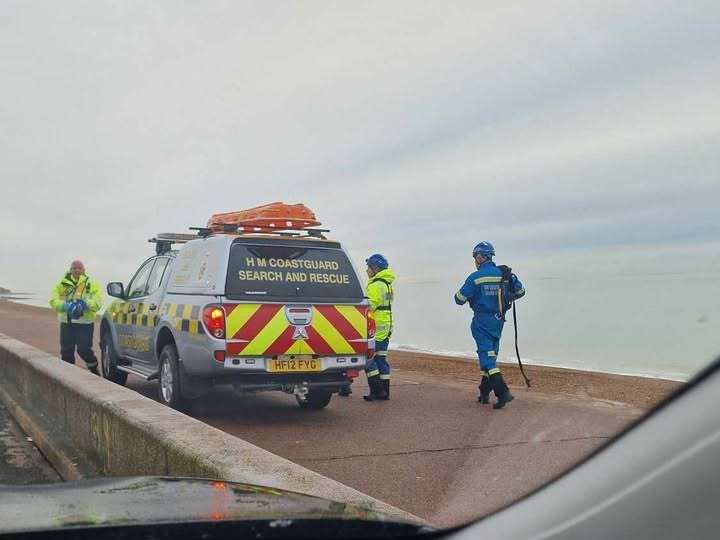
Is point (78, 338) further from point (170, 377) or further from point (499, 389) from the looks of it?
point (499, 389)

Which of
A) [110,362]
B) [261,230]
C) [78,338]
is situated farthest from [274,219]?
[78,338]

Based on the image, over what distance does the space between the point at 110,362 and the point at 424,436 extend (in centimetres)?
561

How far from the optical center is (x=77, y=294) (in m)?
12.1

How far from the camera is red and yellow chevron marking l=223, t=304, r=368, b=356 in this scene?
7.73m

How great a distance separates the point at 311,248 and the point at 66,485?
5756mm

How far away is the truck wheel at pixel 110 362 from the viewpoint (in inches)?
433

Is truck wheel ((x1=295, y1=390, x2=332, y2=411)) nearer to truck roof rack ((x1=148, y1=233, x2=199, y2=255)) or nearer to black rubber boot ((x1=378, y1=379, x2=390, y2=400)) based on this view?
black rubber boot ((x1=378, y1=379, x2=390, y2=400))

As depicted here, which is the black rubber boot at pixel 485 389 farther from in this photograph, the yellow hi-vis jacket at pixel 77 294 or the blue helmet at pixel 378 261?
the yellow hi-vis jacket at pixel 77 294

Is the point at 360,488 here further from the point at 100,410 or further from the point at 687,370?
the point at 687,370

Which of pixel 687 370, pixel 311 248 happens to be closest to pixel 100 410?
pixel 311 248

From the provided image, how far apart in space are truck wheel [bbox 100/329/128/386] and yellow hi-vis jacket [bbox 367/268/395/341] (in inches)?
146

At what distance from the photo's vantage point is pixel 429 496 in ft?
16.7

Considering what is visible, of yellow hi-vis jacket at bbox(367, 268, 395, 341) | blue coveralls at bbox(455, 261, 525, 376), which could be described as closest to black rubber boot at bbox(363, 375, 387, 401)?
yellow hi-vis jacket at bbox(367, 268, 395, 341)

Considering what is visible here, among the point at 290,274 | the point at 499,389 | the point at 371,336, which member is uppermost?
the point at 290,274
